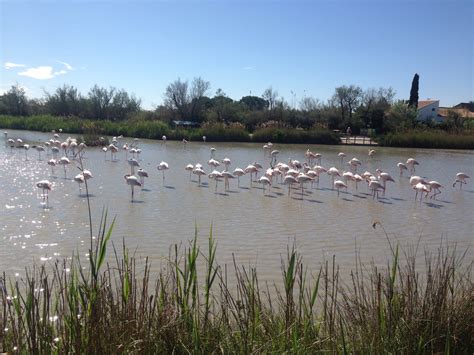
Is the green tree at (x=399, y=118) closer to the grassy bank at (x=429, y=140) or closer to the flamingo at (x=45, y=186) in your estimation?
the grassy bank at (x=429, y=140)

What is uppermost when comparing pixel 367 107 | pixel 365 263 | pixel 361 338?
pixel 367 107

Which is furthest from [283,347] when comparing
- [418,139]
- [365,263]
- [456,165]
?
[418,139]

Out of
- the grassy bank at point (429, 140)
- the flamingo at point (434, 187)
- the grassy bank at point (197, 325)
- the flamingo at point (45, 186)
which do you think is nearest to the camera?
the grassy bank at point (197, 325)

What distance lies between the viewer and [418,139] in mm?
30359

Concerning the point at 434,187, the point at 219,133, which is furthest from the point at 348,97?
the point at 434,187

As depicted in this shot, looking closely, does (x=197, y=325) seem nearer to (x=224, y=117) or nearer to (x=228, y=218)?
(x=228, y=218)

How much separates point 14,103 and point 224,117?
95.3ft

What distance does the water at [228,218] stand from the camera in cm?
665

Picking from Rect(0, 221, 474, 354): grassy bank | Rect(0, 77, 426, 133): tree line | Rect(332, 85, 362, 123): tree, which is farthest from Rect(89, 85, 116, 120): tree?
Rect(0, 221, 474, 354): grassy bank

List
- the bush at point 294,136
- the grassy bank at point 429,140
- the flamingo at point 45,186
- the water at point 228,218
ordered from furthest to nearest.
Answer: the bush at point 294,136
the grassy bank at point 429,140
the flamingo at point 45,186
the water at point 228,218

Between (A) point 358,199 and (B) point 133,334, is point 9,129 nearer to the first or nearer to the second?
(A) point 358,199

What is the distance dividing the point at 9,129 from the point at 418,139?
3318cm

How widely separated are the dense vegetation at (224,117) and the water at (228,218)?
1633cm

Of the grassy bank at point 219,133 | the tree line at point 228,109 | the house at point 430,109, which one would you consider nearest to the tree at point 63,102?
the tree line at point 228,109
